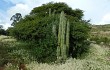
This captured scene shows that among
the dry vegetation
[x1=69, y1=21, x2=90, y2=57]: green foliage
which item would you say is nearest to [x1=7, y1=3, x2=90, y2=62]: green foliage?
[x1=69, y1=21, x2=90, y2=57]: green foliage

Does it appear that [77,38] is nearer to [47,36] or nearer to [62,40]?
[47,36]

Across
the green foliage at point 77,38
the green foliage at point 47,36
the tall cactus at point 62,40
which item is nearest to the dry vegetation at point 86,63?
the green foliage at point 77,38

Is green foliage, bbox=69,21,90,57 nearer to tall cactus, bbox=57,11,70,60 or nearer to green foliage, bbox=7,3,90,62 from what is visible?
green foliage, bbox=7,3,90,62

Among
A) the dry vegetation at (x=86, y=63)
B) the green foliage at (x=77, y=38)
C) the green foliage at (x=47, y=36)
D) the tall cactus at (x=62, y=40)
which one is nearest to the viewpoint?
the dry vegetation at (x=86, y=63)

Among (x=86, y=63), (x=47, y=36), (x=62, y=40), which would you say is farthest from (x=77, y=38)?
(x=86, y=63)

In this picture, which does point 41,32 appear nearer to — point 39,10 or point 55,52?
point 55,52

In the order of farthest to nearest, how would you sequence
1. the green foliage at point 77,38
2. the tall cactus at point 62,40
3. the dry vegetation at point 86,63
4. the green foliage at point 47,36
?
the green foliage at point 77,38, the green foliage at point 47,36, the tall cactus at point 62,40, the dry vegetation at point 86,63

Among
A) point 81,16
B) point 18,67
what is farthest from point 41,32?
point 81,16

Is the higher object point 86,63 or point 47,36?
point 47,36

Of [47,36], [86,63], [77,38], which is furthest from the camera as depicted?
[77,38]

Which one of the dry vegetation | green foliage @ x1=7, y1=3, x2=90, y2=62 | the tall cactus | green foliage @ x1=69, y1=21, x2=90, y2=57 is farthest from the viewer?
green foliage @ x1=69, y1=21, x2=90, y2=57

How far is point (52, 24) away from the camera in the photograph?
2584cm

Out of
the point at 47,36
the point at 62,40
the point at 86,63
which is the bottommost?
the point at 86,63

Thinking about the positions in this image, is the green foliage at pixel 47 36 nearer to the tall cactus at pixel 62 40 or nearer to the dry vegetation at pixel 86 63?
the tall cactus at pixel 62 40
